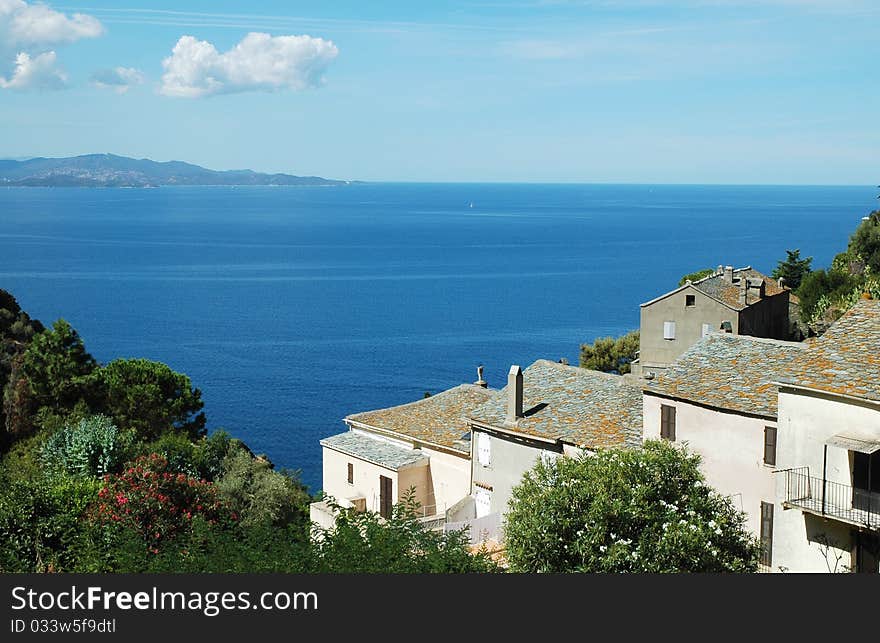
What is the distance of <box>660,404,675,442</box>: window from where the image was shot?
896 inches

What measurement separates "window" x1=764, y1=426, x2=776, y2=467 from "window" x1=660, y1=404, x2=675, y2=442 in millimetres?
2249

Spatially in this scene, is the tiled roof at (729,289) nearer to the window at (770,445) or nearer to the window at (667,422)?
the window at (667,422)

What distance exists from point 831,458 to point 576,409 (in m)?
9.23

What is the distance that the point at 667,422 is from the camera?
22.9m

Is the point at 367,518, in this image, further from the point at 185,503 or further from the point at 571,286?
the point at 571,286

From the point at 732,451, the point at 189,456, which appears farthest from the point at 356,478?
the point at 732,451

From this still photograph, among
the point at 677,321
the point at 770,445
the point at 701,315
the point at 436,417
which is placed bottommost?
the point at 436,417

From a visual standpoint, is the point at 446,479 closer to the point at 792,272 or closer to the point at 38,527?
the point at 38,527

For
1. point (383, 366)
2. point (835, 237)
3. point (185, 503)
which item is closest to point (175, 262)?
point (383, 366)

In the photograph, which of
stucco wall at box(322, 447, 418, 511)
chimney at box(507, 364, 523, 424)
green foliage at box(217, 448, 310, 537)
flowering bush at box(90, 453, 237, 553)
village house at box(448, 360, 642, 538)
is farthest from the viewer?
green foliage at box(217, 448, 310, 537)

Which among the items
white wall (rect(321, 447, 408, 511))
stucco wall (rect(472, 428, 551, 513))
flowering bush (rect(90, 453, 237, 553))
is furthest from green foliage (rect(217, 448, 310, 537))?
flowering bush (rect(90, 453, 237, 553))

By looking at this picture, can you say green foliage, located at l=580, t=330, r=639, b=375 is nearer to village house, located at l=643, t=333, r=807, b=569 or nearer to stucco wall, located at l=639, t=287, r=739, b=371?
stucco wall, located at l=639, t=287, r=739, b=371

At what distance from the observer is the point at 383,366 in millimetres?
86500

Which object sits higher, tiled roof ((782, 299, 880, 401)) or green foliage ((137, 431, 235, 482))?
tiled roof ((782, 299, 880, 401))
